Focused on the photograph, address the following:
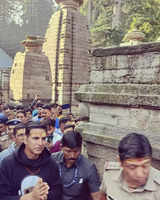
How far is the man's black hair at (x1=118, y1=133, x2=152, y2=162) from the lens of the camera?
1702 mm

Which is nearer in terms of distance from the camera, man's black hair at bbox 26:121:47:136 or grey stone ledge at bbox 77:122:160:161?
man's black hair at bbox 26:121:47:136

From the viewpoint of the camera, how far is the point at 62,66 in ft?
39.0

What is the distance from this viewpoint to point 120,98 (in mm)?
3311

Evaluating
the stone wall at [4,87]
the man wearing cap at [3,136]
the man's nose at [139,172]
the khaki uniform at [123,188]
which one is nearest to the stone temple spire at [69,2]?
the stone wall at [4,87]

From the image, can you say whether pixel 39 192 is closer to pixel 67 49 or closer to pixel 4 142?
pixel 4 142

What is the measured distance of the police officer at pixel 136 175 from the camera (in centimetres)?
169

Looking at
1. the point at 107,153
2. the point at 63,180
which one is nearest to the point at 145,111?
the point at 107,153

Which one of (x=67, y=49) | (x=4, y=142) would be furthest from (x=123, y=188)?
(x=67, y=49)

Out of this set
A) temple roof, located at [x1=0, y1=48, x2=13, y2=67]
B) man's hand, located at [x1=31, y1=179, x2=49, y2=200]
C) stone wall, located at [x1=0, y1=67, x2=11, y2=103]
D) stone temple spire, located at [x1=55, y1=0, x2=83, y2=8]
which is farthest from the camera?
temple roof, located at [x1=0, y1=48, x2=13, y2=67]

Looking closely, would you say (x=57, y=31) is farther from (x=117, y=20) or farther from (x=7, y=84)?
(x=117, y=20)

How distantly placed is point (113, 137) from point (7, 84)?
11.4 meters

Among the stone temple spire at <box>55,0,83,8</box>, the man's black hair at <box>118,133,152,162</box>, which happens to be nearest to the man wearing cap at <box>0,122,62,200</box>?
the man's black hair at <box>118,133,152,162</box>

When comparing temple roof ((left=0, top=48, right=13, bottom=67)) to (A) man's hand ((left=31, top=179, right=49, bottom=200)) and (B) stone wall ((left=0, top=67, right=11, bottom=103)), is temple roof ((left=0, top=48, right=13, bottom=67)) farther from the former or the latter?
(A) man's hand ((left=31, top=179, right=49, bottom=200))

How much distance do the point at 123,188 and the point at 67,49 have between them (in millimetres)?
10511
